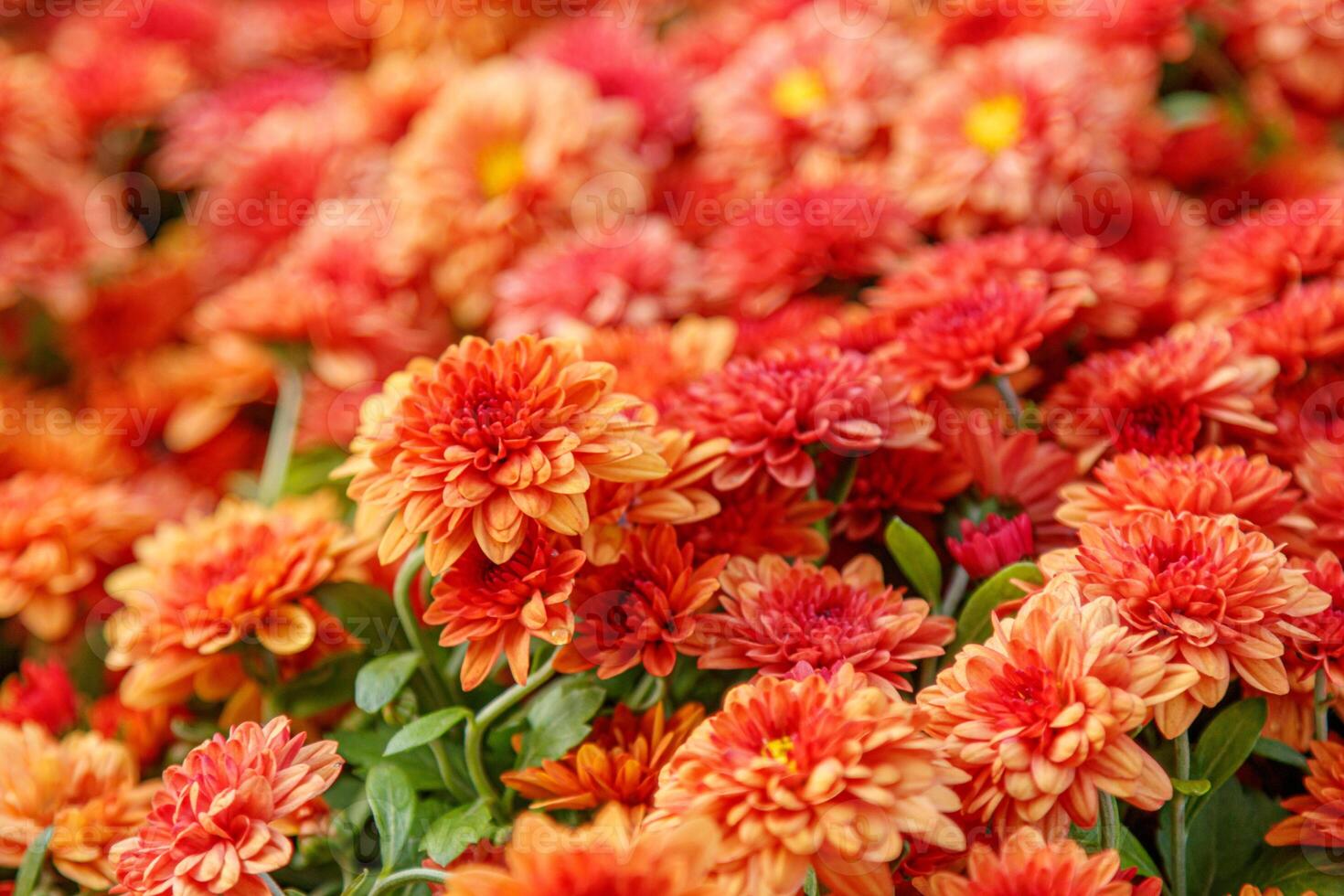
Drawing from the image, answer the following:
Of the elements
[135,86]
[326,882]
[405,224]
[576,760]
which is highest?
[135,86]

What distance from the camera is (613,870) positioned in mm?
540

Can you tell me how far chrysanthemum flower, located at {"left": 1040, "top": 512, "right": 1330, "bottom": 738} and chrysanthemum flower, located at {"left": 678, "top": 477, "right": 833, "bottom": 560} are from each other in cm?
20

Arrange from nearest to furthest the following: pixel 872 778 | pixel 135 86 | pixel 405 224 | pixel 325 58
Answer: pixel 872 778
pixel 405 224
pixel 135 86
pixel 325 58

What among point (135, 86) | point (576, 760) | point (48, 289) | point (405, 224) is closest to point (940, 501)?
point (576, 760)

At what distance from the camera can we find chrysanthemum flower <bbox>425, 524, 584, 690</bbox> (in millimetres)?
723

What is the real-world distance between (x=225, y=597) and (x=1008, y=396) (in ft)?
2.08

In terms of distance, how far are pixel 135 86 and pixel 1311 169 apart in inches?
60.6

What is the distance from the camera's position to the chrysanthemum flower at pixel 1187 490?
759 mm

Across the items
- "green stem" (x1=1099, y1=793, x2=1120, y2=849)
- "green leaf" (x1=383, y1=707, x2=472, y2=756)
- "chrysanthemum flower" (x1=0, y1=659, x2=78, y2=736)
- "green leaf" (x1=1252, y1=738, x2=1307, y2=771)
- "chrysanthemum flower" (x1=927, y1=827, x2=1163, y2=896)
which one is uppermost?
"chrysanthemum flower" (x1=927, y1=827, x2=1163, y2=896)

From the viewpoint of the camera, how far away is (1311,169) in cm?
139

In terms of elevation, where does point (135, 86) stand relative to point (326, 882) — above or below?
above

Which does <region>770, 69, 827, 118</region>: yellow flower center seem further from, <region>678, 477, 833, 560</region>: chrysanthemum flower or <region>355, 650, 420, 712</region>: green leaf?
<region>355, 650, 420, 712</region>: green leaf

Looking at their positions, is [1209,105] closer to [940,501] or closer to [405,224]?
[940,501]

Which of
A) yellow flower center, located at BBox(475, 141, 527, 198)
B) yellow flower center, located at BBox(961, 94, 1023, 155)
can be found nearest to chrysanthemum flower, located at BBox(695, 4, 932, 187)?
yellow flower center, located at BBox(961, 94, 1023, 155)
